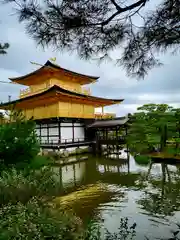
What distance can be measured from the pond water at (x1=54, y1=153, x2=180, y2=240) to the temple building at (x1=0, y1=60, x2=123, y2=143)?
9142mm

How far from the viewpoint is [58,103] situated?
1884 cm

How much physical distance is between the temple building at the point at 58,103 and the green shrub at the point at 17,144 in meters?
11.3

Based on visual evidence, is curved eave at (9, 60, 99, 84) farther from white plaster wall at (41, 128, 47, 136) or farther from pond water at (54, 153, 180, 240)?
pond water at (54, 153, 180, 240)

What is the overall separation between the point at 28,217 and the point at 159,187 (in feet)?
17.6

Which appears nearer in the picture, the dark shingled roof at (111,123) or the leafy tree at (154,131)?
Answer: the leafy tree at (154,131)

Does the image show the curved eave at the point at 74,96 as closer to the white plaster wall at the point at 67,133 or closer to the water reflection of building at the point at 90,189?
the white plaster wall at the point at 67,133

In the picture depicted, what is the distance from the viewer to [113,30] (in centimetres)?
318

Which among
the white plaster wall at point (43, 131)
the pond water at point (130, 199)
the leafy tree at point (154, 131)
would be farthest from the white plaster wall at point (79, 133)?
the pond water at point (130, 199)

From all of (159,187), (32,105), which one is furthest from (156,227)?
(32,105)

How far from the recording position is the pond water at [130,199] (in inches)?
195

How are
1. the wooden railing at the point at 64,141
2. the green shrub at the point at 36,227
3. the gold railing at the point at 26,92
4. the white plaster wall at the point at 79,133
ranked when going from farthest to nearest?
the gold railing at the point at 26,92 → the white plaster wall at the point at 79,133 → the wooden railing at the point at 64,141 → the green shrub at the point at 36,227

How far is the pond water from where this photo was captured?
16.2ft

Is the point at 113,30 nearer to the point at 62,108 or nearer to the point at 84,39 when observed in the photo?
the point at 84,39

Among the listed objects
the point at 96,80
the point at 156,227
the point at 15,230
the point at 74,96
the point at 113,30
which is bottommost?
the point at 156,227
